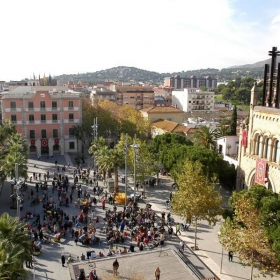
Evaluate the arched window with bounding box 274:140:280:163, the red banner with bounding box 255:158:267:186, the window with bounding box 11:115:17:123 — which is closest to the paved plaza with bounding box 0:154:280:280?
the red banner with bounding box 255:158:267:186

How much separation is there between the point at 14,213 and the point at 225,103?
106716 mm

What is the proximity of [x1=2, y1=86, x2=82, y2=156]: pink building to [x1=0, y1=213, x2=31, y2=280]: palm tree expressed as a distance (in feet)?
141

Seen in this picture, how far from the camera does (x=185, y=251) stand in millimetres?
26109

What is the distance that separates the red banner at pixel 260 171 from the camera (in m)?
32.8

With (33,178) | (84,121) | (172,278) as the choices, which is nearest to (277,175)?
(172,278)

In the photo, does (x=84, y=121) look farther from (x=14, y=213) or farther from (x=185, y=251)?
(x=185, y=251)

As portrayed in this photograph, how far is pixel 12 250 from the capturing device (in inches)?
591

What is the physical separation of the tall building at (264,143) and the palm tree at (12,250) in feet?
74.5

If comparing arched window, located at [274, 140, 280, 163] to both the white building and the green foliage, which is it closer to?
the green foliage

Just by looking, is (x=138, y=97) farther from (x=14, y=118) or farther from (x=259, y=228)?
(x=259, y=228)

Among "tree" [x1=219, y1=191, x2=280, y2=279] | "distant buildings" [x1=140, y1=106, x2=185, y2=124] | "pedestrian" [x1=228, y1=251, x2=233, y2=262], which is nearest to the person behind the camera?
"tree" [x1=219, y1=191, x2=280, y2=279]

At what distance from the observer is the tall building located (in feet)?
103

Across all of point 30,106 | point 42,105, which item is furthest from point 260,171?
point 30,106

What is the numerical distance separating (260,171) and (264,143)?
2.72 meters
